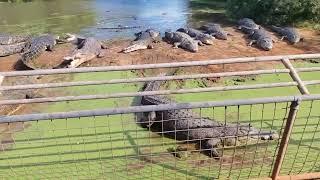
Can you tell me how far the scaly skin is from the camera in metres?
7.02

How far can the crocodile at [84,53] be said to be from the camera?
7023 mm

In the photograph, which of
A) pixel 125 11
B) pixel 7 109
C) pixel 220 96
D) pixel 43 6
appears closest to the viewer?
pixel 7 109

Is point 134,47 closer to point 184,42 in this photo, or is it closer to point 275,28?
point 184,42

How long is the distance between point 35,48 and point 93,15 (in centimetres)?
443

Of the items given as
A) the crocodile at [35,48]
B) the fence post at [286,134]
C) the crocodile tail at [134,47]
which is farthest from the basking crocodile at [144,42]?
the fence post at [286,134]

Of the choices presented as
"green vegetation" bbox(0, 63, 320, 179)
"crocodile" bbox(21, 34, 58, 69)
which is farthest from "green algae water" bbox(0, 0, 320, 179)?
"crocodile" bbox(21, 34, 58, 69)

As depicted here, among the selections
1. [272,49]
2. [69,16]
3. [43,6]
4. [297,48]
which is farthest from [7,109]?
[43,6]

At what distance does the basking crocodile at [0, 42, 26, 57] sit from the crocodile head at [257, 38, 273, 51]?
14.5ft

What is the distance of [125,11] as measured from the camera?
12672mm

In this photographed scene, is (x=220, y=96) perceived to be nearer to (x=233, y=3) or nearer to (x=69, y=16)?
(x=233, y=3)

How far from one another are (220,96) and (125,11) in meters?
7.54

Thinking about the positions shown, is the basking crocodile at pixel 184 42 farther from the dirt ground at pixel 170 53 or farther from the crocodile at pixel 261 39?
the crocodile at pixel 261 39

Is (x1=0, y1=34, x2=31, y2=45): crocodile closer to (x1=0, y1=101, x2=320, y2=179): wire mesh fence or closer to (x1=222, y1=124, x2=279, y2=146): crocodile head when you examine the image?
(x1=0, y1=101, x2=320, y2=179): wire mesh fence

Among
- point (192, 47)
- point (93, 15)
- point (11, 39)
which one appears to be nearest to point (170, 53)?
point (192, 47)
